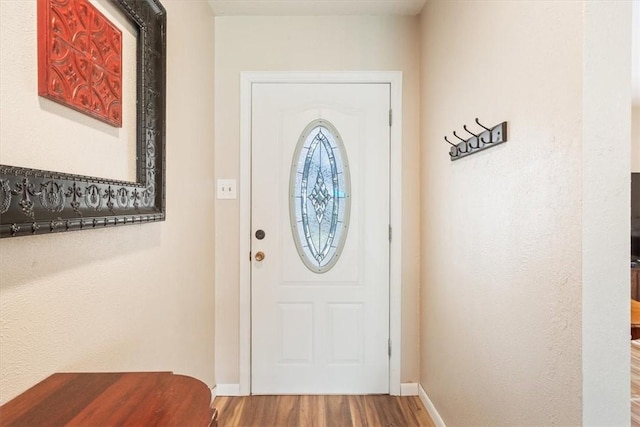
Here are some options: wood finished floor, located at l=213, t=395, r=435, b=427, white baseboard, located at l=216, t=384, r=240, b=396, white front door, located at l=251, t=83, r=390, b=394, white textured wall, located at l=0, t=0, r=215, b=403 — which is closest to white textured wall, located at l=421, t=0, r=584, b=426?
wood finished floor, located at l=213, t=395, r=435, b=427

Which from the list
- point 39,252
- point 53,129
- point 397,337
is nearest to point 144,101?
point 53,129

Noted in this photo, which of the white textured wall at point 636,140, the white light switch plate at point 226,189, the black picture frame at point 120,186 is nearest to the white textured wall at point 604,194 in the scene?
the black picture frame at point 120,186

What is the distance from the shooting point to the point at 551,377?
1.02m

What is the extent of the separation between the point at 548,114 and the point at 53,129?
1.37 m

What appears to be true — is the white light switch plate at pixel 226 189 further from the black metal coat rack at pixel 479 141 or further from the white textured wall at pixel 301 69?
the black metal coat rack at pixel 479 141

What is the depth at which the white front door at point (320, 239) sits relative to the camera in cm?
229

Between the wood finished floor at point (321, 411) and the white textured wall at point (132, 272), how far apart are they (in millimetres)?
263

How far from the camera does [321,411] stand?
82.7 inches

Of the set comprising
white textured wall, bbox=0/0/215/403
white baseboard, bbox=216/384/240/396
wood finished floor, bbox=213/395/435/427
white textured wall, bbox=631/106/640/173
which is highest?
white textured wall, bbox=631/106/640/173

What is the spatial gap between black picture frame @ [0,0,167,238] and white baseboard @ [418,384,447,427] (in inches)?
A: 70.4

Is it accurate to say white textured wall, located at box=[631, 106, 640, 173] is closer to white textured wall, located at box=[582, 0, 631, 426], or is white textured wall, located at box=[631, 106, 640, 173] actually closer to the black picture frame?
white textured wall, located at box=[582, 0, 631, 426]

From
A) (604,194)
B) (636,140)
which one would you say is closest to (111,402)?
(604,194)

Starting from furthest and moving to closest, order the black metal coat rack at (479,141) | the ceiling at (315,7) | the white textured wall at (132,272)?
1. the ceiling at (315,7)
2. the black metal coat rack at (479,141)
3. the white textured wall at (132,272)

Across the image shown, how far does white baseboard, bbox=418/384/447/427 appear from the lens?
1.92 metres
